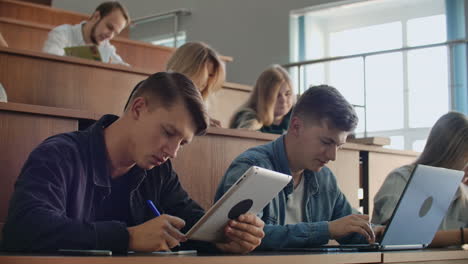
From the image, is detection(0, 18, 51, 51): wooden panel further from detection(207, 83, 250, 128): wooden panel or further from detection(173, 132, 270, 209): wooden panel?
detection(173, 132, 270, 209): wooden panel

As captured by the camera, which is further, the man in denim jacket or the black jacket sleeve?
the man in denim jacket

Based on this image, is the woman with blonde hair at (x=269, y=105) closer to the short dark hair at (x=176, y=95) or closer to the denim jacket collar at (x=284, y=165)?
the denim jacket collar at (x=284, y=165)

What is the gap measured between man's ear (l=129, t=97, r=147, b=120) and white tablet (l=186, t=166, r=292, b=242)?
343mm

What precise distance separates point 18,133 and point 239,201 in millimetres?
772

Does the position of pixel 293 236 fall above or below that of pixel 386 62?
below

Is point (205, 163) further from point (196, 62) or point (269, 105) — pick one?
point (269, 105)

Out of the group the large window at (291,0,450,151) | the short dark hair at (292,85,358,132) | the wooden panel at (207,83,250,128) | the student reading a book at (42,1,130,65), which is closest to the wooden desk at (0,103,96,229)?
the short dark hair at (292,85,358,132)

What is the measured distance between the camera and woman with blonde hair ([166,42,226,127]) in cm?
321

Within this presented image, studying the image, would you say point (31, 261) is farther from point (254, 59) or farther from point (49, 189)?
point (254, 59)

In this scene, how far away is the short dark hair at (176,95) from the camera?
1663mm

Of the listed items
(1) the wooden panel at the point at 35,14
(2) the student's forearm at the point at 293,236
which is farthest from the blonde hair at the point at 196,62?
(1) the wooden panel at the point at 35,14

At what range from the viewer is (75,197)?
1569mm

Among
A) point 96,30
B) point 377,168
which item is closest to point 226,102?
point 96,30

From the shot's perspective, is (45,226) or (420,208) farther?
(420,208)
